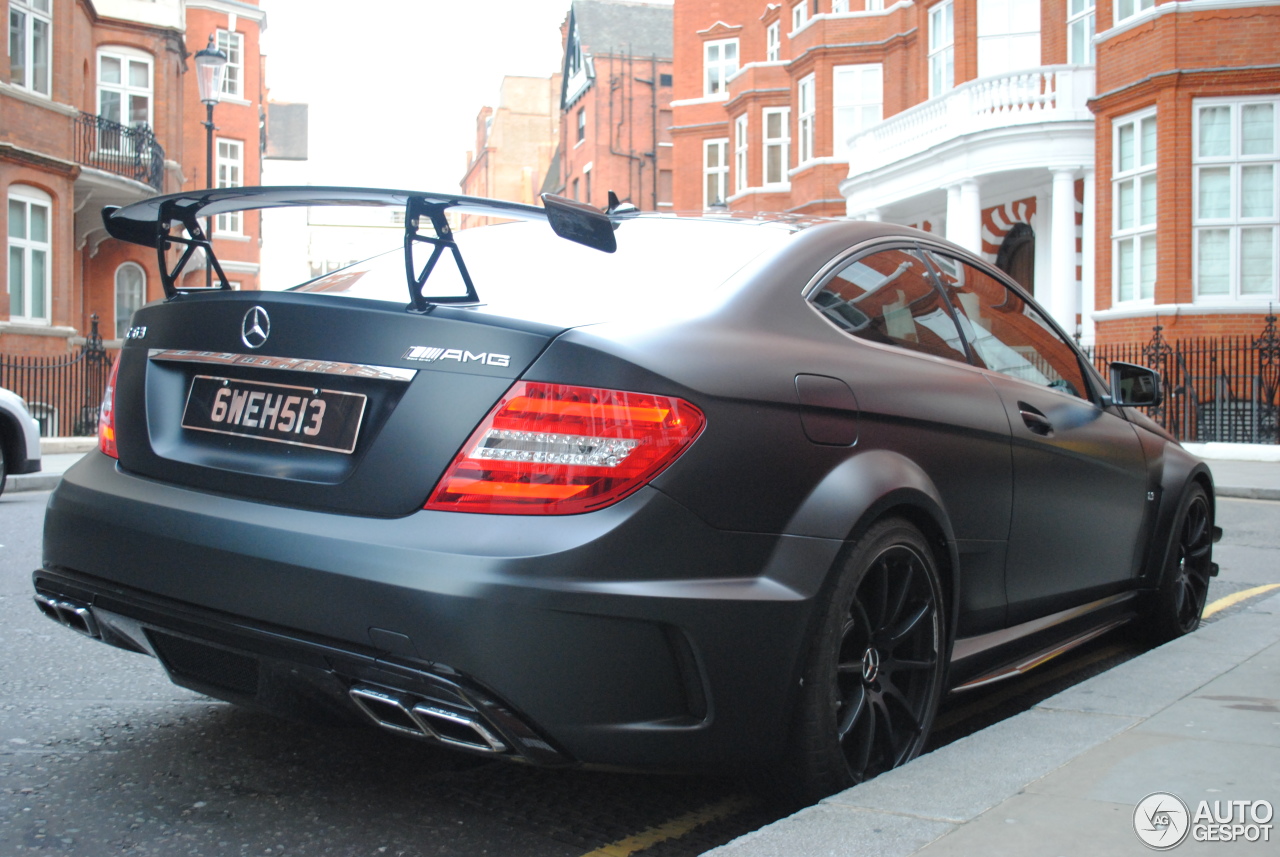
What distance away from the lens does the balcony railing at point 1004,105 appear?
22.3 m

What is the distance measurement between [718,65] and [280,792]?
42137 mm

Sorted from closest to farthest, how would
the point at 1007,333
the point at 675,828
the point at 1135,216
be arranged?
the point at 675,828 < the point at 1007,333 < the point at 1135,216

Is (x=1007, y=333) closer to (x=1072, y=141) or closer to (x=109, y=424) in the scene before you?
(x=109, y=424)

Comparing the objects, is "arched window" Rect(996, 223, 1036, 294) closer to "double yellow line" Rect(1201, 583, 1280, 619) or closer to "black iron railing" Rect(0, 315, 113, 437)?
"black iron railing" Rect(0, 315, 113, 437)

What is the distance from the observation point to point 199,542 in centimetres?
276

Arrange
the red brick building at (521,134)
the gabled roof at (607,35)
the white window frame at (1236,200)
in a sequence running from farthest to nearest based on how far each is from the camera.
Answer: the red brick building at (521,134) < the gabled roof at (607,35) < the white window frame at (1236,200)

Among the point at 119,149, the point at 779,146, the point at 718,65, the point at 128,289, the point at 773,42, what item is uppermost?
the point at 718,65

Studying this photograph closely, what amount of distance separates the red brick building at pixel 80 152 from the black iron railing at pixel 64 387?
0.89m

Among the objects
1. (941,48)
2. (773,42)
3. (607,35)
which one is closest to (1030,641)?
(941,48)

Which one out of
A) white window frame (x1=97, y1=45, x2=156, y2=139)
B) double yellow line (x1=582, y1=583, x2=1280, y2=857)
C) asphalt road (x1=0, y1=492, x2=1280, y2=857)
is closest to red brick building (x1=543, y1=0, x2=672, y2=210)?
white window frame (x1=97, y1=45, x2=156, y2=139)

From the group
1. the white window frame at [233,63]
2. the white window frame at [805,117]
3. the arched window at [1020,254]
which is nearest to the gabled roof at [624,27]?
the white window frame at [233,63]

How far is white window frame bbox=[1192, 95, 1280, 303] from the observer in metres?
19.2

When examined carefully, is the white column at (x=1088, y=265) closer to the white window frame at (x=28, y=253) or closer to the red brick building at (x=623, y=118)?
the white window frame at (x=28, y=253)

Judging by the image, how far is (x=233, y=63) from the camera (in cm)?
3944
